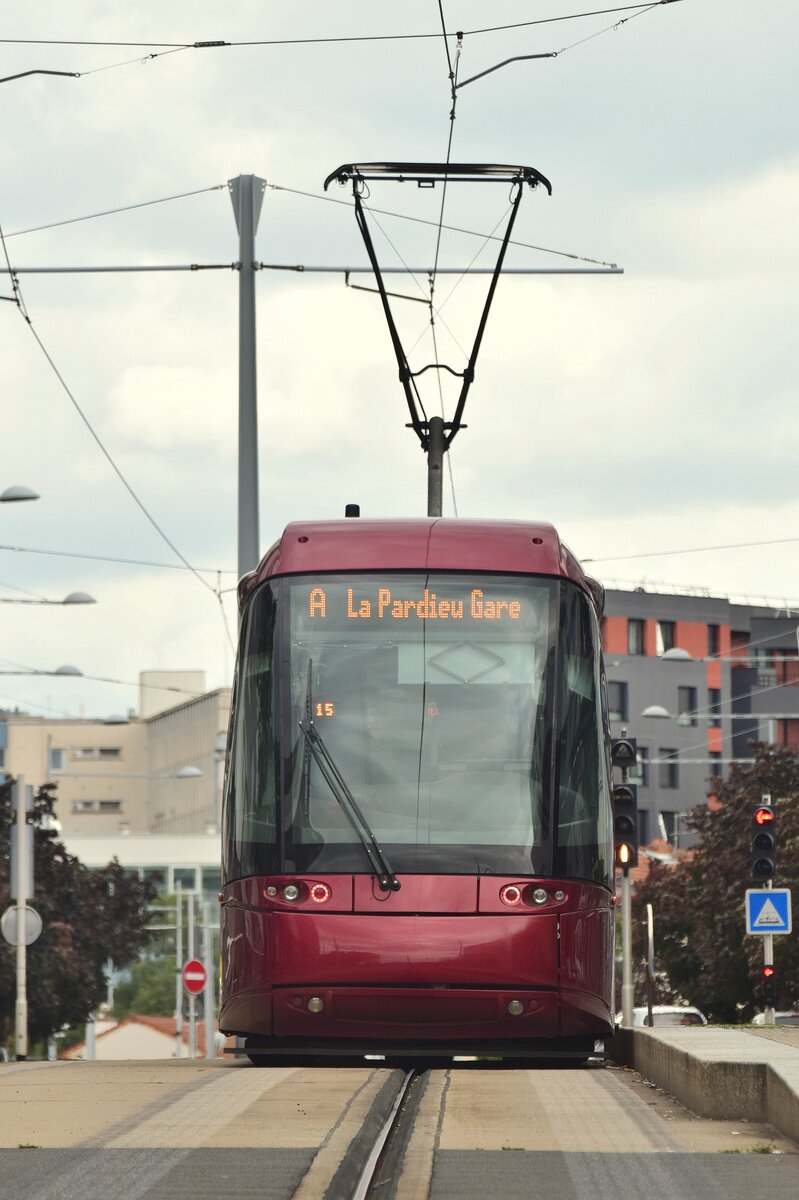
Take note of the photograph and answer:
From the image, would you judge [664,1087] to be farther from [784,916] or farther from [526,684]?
[784,916]

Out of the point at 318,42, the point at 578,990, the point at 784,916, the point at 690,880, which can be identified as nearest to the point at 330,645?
the point at 578,990

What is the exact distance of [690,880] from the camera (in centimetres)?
5203

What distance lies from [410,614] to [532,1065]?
4195mm

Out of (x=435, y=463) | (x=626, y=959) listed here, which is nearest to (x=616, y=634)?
(x=626, y=959)

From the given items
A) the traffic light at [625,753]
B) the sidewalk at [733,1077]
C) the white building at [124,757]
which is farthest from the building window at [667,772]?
the sidewalk at [733,1077]

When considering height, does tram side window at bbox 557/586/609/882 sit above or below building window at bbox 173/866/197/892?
above

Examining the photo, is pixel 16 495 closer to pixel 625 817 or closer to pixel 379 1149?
pixel 625 817

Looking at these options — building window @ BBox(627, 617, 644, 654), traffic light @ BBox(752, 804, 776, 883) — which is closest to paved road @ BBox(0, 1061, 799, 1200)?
traffic light @ BBox(752, 804, 776, 883)

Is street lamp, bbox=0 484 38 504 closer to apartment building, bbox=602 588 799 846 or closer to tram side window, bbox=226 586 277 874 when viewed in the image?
tram side window, bbox=226 586 277 874

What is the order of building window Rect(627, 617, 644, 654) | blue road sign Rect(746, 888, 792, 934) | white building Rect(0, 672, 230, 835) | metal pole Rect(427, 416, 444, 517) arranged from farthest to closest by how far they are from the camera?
white building Rect(0, 672, 230, 835), building window Rect(627, 617, 644, 654), blue road sign Rect(746, 888, 792, 934), metal pole Rect(427, 416, 444, 517)

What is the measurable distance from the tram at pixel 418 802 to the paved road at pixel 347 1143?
859mm

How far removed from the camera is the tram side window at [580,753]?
1403cm

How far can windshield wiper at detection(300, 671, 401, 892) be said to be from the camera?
44.8 ft

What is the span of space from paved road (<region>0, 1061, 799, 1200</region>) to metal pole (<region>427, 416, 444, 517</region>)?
1056 cm
